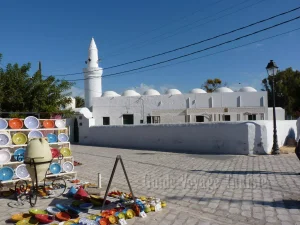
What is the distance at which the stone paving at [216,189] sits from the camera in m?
4.74

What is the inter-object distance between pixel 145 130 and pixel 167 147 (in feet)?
6.43

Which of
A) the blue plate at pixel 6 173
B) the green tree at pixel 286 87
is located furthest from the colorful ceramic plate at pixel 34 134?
the green tree at pixel 286 87

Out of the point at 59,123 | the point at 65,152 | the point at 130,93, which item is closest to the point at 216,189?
the point at 65,152

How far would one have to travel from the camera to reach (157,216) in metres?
4.83

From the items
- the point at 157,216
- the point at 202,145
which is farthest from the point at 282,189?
the point at 202,145

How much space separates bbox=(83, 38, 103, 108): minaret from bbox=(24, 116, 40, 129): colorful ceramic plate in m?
29.8

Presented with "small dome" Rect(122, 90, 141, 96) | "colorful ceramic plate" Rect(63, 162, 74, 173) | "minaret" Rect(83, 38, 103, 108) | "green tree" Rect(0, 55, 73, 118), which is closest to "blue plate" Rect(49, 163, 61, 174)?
"colorful ceramic plate" Rect(63, 162, 74, 173)

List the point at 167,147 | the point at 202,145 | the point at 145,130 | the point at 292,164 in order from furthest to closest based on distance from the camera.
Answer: the point at 145,130 → the point at 167,147 → the point at 202,145 → the point at 292,164

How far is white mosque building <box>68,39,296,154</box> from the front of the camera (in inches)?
514

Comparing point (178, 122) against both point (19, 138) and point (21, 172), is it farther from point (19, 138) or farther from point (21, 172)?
point (21, 172)

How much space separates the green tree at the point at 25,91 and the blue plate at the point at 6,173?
424 cm

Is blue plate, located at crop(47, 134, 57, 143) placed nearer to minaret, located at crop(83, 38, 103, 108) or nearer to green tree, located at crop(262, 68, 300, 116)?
minaret, located at crop(83, 38, 103, 108)

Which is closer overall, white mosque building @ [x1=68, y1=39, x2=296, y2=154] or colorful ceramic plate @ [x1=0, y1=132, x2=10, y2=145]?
colorful ceramic plate @ [x1=0, y1=132, x2=10, y2=145]

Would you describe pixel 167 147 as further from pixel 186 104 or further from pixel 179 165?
pixel 186 104
